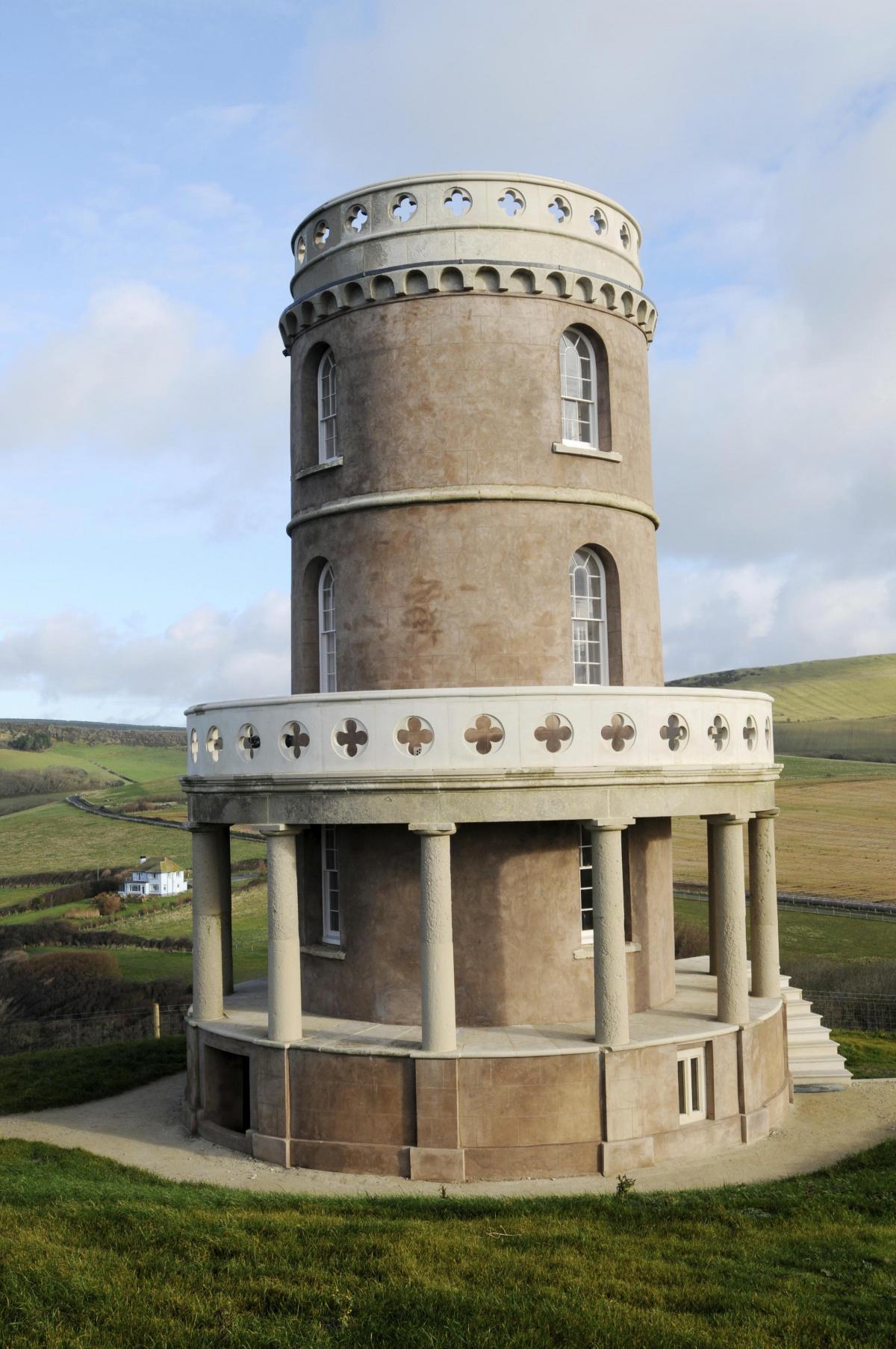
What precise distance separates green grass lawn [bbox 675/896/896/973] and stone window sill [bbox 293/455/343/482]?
26236mm

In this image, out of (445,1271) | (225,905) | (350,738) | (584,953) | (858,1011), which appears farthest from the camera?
(858,1011)

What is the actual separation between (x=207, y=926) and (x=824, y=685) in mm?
125049

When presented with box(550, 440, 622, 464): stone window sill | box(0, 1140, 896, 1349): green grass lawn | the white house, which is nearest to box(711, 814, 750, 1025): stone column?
box(0, 1140, 896, 1349): green grass lawn

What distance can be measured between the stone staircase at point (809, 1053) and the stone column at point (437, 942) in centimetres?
753

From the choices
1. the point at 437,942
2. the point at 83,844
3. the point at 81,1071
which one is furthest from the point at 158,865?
the point at 437,942

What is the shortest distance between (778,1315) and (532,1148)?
6.78m

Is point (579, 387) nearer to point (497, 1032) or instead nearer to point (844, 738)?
point (497, 1032)

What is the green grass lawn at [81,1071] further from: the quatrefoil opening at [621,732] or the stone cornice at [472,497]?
the quatrefoil opening at [621,732]

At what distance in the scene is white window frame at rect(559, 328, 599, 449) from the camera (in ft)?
67.6

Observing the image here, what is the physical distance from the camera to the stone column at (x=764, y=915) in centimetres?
2092

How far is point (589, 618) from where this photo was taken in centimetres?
2050

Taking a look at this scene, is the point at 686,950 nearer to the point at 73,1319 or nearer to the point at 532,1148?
the point at 532,1148

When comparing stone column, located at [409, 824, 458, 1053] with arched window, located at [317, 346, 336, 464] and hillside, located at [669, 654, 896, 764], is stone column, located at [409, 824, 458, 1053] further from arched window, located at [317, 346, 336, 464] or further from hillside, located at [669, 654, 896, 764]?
hillside, located at [669, 654, 896, 764]

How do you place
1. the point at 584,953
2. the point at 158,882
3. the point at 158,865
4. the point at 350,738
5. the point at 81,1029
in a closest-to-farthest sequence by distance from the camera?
the point at 350,738 < the point at 584,953 < the point at 81,1029 < the point at 158,882 < the point at 158,865
